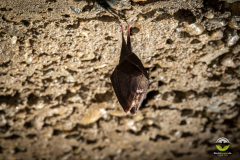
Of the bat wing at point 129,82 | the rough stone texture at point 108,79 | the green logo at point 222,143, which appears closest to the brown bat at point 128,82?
the bat wing at point 129,82

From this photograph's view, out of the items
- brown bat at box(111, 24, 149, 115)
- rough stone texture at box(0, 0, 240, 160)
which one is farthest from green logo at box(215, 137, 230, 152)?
brown bat at box(111, 24, 149, 115)

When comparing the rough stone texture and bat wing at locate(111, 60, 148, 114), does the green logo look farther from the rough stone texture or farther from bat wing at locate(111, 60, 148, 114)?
bat wing at locate(111, 60, 148, 114)

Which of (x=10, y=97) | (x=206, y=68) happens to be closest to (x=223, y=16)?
(x=206, y=68)

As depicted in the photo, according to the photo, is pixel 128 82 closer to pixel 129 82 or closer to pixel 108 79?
pixel 129 82

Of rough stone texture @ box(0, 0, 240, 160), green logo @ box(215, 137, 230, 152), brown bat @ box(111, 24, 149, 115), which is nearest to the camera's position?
rough stone texture @ box(0, 0, 240, 160)

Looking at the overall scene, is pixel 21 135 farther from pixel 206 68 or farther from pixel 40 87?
pixel 206 68
